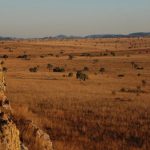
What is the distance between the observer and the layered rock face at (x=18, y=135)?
727 centimetres

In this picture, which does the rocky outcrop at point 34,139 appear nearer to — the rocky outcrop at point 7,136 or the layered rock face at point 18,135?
the layered rock face at point 18,135

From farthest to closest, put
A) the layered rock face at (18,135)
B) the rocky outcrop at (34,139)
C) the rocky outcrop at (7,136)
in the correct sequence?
the rocky outcrop at (34,139), the layered rock face at (18,135), the rocky outcrop at (7,136)

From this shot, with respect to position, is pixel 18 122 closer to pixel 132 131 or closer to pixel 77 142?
pixel 77 142

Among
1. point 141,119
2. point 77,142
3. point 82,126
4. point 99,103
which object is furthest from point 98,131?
point 99,103

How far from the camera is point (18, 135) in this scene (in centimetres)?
771

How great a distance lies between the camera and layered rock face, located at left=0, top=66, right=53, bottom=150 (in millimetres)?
7273

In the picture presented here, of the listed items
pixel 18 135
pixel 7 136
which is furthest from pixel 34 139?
pixel 7 136

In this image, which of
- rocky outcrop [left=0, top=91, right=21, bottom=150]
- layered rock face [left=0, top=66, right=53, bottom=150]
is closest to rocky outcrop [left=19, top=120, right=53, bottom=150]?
layered rock face [left=0, top=66, right=53, bottom=150]

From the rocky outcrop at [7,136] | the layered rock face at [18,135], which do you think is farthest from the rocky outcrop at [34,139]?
the rocky outcrop at [7,136]

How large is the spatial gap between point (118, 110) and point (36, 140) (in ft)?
28.3

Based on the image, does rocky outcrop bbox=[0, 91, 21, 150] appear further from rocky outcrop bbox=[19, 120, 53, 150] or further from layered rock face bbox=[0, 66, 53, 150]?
rocky outcrop bbox=[19, 120, 53, 150]

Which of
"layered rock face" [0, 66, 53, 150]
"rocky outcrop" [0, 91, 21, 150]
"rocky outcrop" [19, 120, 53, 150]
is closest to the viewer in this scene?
"rocky outcrop" [0, 91, 21, 150]

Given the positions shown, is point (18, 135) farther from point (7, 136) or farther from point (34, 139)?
point (34, 139)

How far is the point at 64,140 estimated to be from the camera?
1122 centimetres
